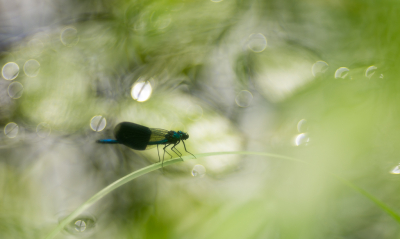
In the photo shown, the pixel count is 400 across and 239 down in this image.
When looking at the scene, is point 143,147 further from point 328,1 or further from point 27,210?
point 328,1

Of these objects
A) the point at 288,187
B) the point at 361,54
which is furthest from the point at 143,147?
the point at 361,54

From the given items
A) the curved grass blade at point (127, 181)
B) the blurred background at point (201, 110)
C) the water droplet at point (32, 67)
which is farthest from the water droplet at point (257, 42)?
the water droplet at point (32, 67)

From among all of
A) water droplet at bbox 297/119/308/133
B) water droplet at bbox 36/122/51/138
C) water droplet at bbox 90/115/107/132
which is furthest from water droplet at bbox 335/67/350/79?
water droplet at bbox 36/122/51/138

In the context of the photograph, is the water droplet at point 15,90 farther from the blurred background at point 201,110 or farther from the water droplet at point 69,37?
the water droplet at point 69,37

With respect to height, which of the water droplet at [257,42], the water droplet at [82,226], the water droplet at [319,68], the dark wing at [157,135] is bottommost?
the water droplet at [82,226]

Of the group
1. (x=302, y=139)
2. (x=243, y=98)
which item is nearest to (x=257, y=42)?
(x=243, y=98)

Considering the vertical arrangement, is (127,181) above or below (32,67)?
below

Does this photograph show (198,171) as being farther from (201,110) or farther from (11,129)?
(11,129)
